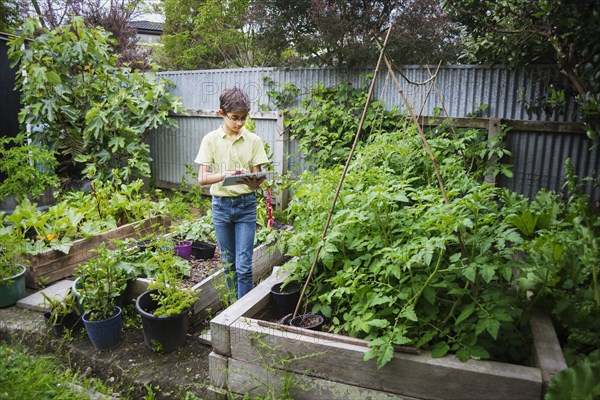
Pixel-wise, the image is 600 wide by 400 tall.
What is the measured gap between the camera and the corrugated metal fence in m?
4.87

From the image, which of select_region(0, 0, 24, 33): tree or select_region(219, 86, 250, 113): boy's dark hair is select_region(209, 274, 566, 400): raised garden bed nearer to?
select_region(219, 86, 250, 113): boy's dark hair

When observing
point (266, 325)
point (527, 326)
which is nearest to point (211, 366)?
point (266, 325)

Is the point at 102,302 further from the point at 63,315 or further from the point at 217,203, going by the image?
the point at 217,203

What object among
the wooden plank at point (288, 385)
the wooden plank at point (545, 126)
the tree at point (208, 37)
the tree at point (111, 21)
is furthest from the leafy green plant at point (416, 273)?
the tree at point (111, 21)

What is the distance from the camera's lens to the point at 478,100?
536cm

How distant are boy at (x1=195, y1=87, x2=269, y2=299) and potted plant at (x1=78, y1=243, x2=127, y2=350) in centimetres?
89

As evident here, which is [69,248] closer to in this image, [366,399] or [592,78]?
[366,399]

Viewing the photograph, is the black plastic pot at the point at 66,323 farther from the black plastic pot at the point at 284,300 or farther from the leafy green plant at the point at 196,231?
the black plastic pot at the point at 284,300

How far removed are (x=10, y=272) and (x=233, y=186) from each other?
2370 millimetres

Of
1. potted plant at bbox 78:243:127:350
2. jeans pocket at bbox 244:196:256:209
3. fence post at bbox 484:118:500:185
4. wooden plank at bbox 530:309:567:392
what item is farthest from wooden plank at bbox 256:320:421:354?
fence post at bbox 484:118:500:185

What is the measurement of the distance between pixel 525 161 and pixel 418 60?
1923 millimetres

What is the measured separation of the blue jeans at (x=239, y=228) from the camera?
126 inches

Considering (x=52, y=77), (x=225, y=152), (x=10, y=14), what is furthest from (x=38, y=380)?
(x=10, y=14)

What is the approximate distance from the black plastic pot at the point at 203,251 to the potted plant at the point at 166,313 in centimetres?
131
